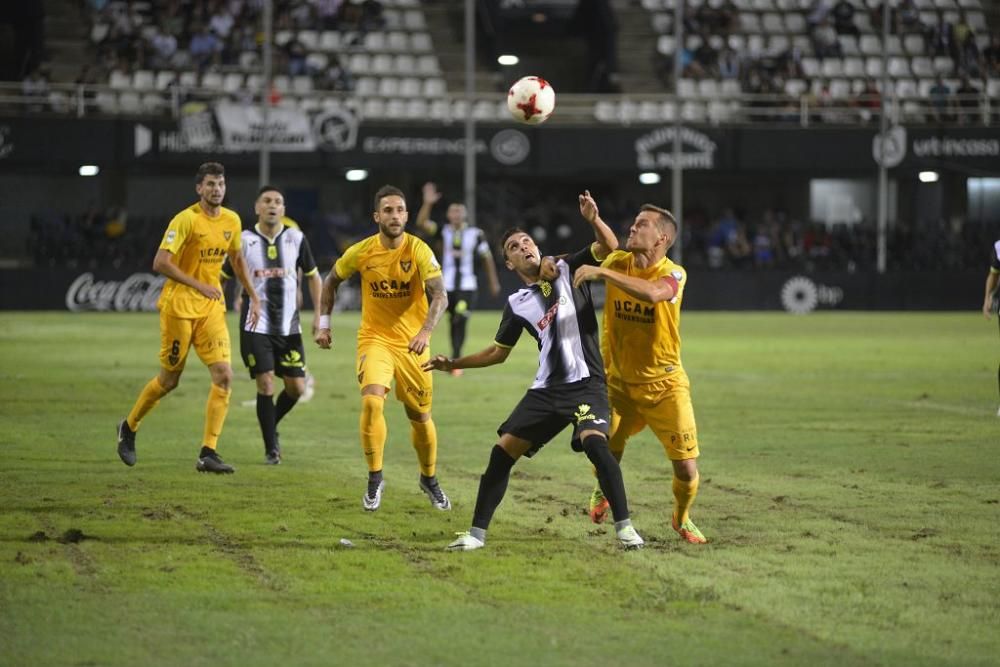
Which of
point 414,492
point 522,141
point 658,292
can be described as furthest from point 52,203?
point 658,292

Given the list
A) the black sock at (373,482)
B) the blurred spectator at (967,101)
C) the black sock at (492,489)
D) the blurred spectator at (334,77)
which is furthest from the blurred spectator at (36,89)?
the black sock at (492,489)

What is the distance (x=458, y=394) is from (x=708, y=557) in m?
10.1

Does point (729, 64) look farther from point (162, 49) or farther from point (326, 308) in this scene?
point (326, 308)

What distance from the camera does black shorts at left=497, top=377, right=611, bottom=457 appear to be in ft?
26.8

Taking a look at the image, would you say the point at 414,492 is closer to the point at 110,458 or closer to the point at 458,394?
the point at 110,458

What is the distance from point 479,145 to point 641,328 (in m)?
31.6

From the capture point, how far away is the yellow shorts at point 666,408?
27.8 ft

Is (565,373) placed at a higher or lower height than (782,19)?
lower

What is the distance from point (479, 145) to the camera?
39.8 metres

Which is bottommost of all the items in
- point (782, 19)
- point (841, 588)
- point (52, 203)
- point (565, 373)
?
point (841, 588)

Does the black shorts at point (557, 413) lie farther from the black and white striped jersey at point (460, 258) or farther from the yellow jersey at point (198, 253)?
the black and white striped jersey at point (460, 258)

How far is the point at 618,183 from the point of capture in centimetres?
4531

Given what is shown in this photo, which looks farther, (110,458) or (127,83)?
(127,83)

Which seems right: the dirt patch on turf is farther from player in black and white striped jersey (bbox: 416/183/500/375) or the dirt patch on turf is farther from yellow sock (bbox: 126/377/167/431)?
player in black and white striped jersey (bbox: 416/183/500/375)
